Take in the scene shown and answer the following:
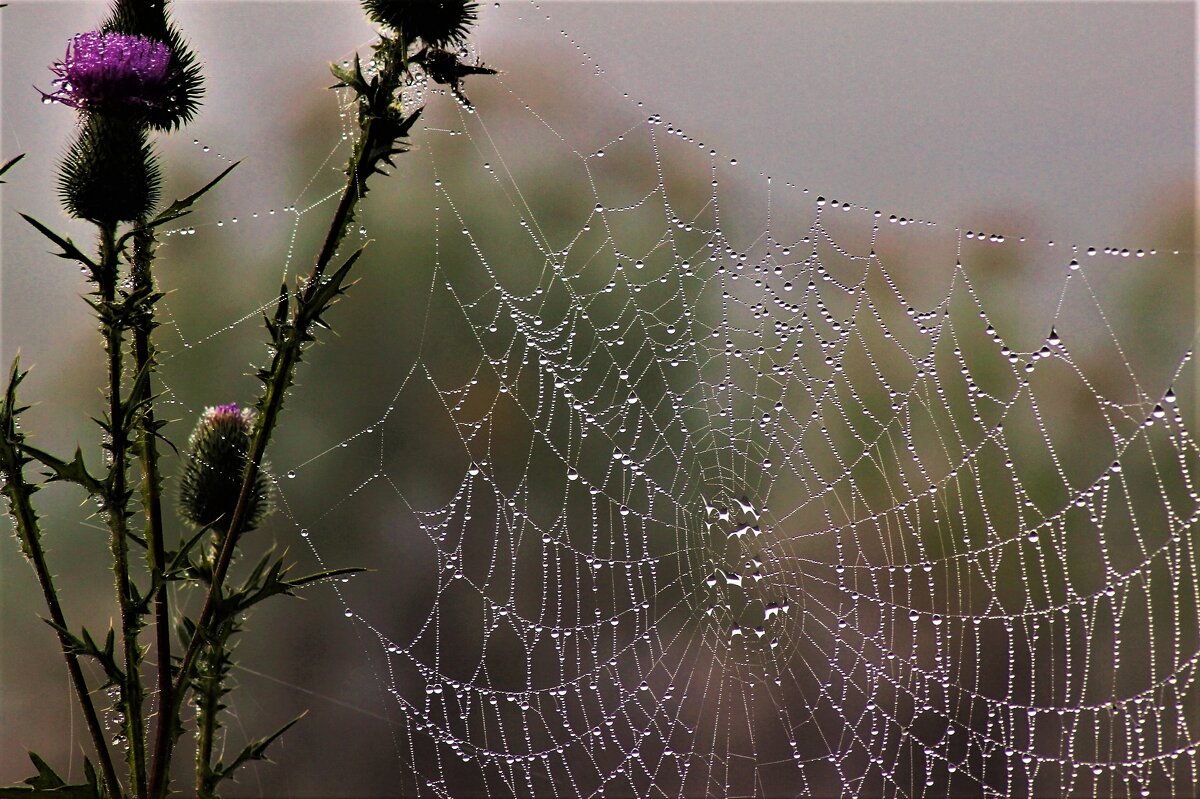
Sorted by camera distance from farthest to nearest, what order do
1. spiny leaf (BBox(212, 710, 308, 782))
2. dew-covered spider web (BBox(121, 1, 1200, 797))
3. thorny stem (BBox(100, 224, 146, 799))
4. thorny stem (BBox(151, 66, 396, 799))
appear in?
1. dew-covered spider web (BBox(121, 1, 1200, 797))
2. spiny leaf (BBox(212, 710, 308, 782))
3. thorny stem (BBox(100, 224, 146, 799))
4. thorny stem (BBox(151, 66, 396, 799))

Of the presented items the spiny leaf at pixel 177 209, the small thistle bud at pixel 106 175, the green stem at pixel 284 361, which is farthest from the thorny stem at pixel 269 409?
the small thistle bud at pixel 106 175

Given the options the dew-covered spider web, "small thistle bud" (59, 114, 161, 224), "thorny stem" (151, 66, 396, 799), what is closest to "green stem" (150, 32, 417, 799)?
"thorny stem" (151, 66, 396, 799)

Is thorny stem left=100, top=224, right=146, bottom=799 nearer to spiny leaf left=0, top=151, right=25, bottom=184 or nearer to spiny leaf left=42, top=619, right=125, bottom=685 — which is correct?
spiny leaf left=42, top=619, right=125, bottom=685

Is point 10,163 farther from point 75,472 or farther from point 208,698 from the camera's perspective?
point 208,698

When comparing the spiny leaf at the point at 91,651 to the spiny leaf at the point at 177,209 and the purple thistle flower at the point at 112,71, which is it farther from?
the purple thistle flower at the point at 112,71

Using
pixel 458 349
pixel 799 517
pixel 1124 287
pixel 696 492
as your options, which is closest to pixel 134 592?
Result: pixel 696 492

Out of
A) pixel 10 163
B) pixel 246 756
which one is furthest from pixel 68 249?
pixel 246 756

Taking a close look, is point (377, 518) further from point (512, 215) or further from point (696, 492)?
point (696, 492)
